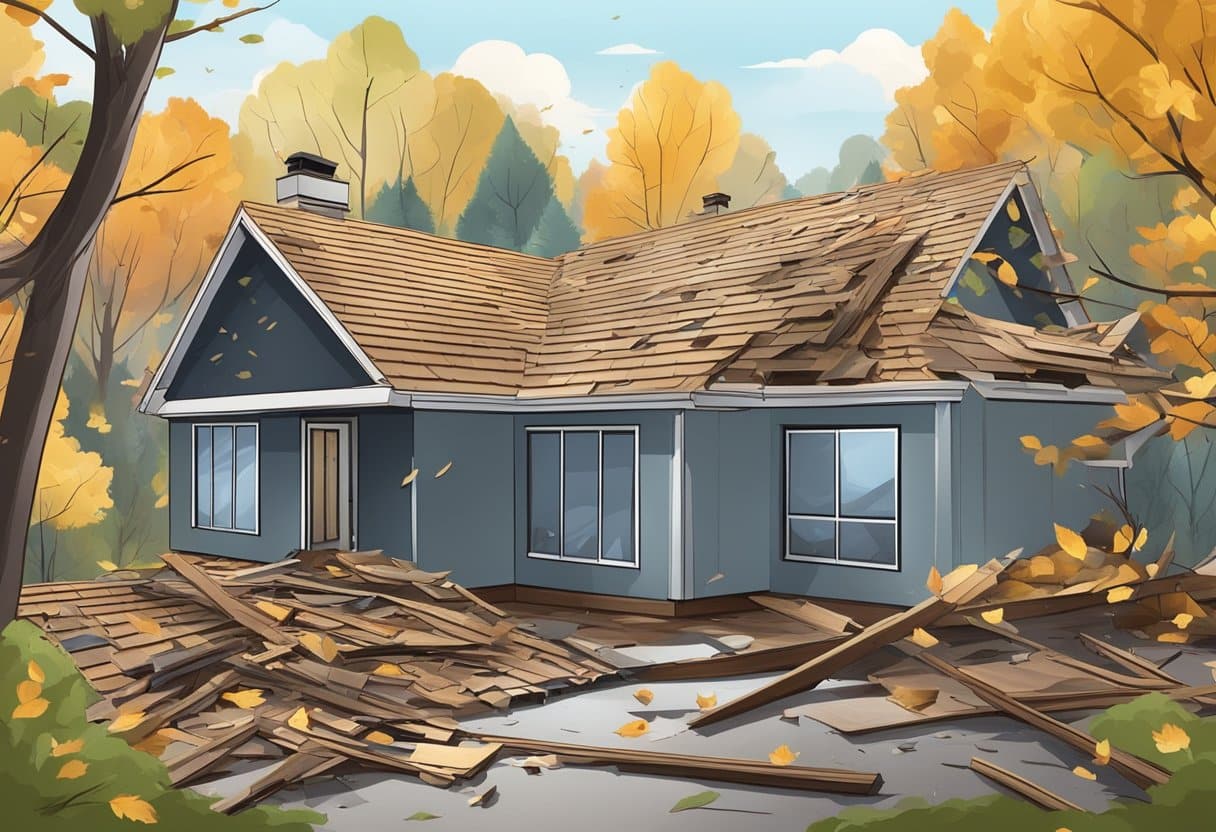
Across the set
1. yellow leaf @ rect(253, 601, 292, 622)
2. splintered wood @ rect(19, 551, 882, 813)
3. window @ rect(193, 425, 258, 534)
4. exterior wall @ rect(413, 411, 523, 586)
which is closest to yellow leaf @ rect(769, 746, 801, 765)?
splintered wood @ rect(19, 551, 882, 813)

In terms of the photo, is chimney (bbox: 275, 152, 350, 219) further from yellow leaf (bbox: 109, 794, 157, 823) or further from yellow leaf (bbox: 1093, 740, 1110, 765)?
yellow leaf (bbox: 1093, 740, 1110, 765)

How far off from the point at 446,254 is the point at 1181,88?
1429 centimetres

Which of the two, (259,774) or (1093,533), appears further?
(1093,533)

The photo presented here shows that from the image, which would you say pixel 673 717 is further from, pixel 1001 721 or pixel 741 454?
pixel 741 454

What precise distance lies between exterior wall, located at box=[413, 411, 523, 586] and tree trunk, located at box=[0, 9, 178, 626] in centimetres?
640

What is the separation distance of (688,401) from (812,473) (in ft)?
6.93

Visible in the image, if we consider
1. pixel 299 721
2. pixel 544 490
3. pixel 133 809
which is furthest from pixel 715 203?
pixel 133 809

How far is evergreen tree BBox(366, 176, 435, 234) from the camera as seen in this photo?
1441 inches

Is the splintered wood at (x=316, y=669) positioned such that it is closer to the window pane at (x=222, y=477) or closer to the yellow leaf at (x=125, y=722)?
the yellow leaf at (x=125, y=722)

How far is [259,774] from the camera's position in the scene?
7.41 meters

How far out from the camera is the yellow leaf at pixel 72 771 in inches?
257

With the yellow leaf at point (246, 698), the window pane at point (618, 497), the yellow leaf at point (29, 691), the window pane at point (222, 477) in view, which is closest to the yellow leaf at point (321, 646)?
the yellow leaf at point (246, 698)

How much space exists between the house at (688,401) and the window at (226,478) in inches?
2.2

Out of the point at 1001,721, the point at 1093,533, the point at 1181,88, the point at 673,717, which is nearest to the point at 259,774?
the point at 673,717
